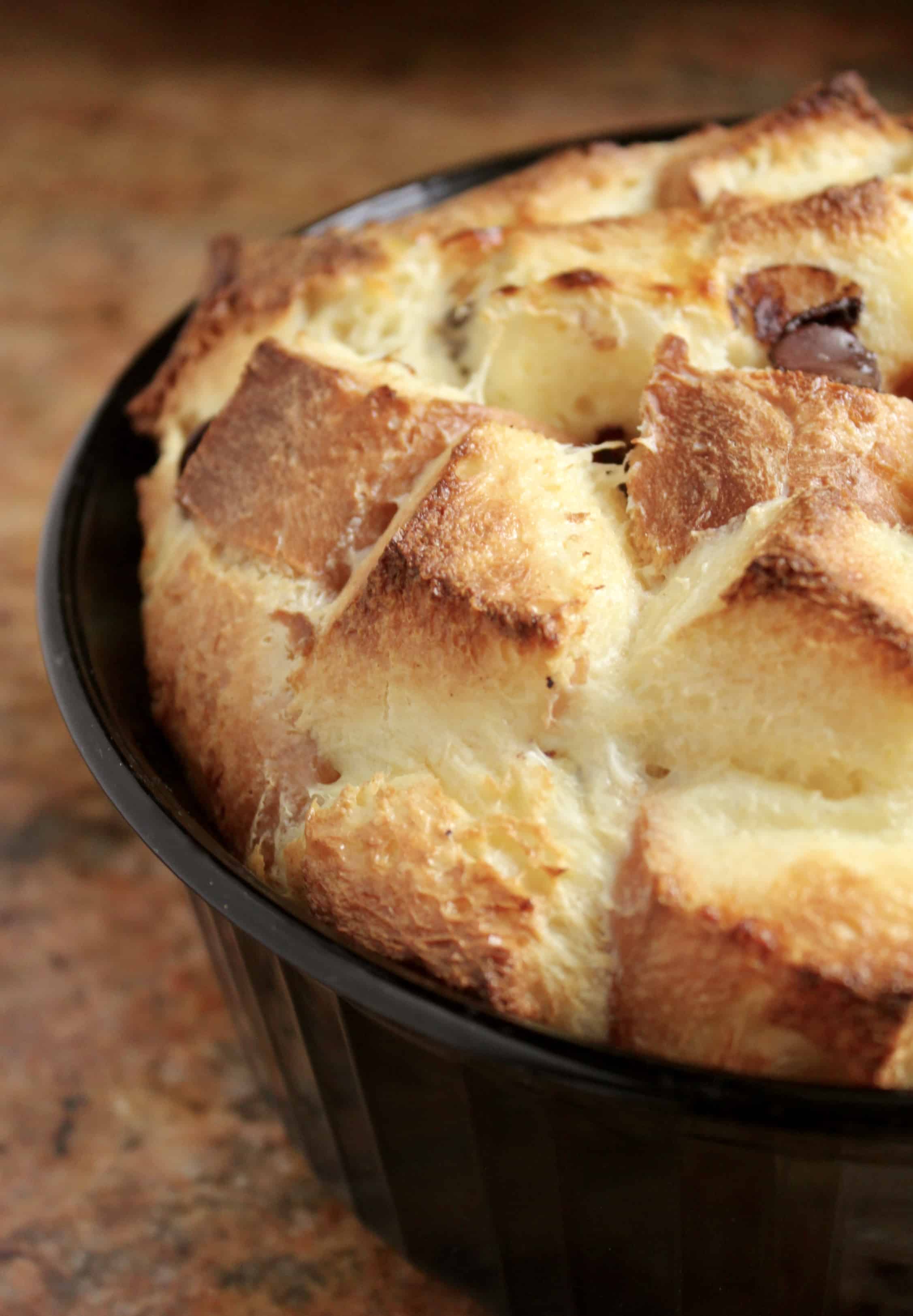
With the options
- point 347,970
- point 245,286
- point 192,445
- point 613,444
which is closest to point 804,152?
point 613,444

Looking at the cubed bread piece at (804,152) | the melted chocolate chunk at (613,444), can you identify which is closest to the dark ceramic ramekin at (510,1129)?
the melted chocolate chunk at (613,444)

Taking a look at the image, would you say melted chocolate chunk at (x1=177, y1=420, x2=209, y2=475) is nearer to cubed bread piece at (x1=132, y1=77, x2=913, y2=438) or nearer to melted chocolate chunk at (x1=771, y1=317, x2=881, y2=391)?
cubed bread piece at (x1=132, y1=77, x2=913, y2=438)

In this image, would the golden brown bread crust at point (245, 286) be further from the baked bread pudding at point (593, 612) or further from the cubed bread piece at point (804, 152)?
the cubed bread piece at point (804, 152)

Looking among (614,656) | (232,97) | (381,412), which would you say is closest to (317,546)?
(381,412)

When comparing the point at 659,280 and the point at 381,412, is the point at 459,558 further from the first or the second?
the point at 659,280

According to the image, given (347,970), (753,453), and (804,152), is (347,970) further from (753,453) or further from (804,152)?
(804,152)

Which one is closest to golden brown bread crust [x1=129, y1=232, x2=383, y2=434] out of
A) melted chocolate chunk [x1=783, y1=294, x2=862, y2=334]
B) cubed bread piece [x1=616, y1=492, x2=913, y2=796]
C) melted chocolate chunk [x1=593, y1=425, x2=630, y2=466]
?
melted chocolate chunk [x1=593, y1=425, x2=630, y2=466]

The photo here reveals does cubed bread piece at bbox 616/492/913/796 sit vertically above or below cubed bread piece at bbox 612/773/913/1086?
above
